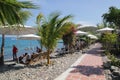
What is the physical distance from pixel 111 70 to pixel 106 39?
11.5 m

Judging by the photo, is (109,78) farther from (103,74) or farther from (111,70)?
(111,70)

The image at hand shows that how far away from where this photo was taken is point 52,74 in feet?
35.8

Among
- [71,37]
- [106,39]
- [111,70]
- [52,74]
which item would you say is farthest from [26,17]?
[106,39]

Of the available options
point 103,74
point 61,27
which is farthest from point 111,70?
point 61,27

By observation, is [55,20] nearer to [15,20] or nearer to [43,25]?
[43,25]

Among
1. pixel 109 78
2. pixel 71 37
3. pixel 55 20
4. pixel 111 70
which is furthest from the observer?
pixel 71 37

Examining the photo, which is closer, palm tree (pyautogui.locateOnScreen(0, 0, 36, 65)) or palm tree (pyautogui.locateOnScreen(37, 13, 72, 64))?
palm tree (pyautogui.locateOnScreen(0, 0, 36, 65))

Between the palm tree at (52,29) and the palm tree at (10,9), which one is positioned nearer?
the palm tree at (10,9)

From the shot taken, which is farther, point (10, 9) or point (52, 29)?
point (52, 29)

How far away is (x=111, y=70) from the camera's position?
39.4 ft

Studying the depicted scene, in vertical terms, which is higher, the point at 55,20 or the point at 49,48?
the point at 55,20

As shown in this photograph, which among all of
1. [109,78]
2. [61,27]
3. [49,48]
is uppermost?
[61,27]

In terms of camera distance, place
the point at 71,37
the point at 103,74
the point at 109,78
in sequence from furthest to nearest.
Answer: the point at 71,37, the point at 103,74, the point at 109,78

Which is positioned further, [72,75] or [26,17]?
[26,17]
